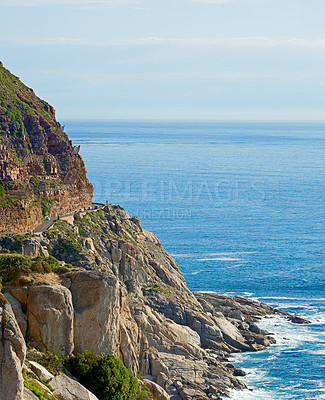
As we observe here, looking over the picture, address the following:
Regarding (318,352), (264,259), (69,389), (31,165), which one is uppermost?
(31,165)

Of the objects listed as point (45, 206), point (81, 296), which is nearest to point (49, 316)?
point (81, 296)

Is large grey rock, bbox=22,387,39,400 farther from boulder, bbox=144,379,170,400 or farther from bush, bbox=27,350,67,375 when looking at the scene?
boulder, bbox=144,379,170,400

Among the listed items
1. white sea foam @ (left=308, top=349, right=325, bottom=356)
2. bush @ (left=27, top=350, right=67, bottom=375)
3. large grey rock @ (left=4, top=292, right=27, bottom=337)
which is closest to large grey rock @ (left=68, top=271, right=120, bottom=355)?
bush @ (left=27, top=350, right=67, bottom=375)

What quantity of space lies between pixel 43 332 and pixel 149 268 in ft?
179

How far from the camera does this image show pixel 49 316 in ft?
128

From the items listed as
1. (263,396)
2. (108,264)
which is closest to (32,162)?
(108,264)

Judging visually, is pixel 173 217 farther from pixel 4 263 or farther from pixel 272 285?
pixel 4 263

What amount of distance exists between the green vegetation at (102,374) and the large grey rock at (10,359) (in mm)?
8955

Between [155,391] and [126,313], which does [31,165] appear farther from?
[155,391]

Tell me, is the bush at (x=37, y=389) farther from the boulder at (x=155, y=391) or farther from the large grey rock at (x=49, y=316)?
the boulder at (x=155, y=391)

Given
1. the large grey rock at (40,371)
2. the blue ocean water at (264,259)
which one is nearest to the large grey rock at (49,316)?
the large grey rock at (40,371)

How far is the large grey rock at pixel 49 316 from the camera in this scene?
39094 millimetres

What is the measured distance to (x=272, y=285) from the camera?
116 metres

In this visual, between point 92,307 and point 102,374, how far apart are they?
400cm
